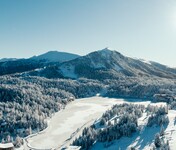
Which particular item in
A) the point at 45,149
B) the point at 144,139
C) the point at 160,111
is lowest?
the point at 45,149

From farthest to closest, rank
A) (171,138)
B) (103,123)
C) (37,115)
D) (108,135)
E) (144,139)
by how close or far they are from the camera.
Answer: (37,115) < (103,123) < (108,135) < (144,139) < (171,138)

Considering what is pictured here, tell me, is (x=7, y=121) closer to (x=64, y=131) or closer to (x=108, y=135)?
(x=64, y=131)

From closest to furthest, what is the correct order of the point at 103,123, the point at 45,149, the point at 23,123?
the point at 45,149, the point at 103,123, the point at 23,123

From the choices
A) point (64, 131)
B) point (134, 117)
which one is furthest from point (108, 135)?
point (64, 131)

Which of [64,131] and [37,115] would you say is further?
[37,115]

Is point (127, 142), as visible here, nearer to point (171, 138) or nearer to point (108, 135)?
point (108, 135)

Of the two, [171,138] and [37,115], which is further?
[37,115]

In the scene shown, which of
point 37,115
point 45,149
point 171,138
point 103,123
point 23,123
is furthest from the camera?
point 37,115

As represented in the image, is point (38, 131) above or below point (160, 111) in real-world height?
below

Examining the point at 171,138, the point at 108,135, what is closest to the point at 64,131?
the point at 108,135
